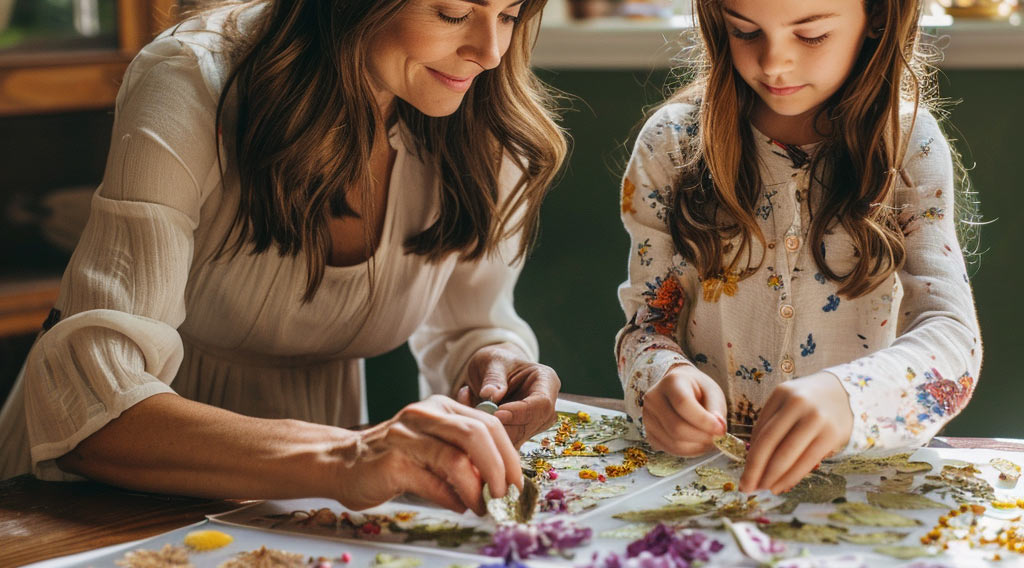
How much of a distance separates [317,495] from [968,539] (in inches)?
24.3

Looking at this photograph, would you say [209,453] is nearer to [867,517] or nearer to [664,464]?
[664,464]

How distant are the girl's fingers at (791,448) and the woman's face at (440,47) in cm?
57

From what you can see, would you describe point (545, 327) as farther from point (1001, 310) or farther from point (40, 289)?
point (40, 289)

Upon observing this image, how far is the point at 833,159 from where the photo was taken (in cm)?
131

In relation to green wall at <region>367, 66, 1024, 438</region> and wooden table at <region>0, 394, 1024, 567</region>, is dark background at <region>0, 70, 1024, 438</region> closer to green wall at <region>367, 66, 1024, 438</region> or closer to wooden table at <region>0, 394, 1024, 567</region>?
green wall at <region>367, 66, 1024, 438</region>

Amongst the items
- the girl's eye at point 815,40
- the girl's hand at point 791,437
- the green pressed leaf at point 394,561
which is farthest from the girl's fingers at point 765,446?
the girl's eye at point 815,40

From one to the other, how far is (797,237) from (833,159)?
0.35 feet

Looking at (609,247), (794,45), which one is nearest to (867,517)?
(794,45)

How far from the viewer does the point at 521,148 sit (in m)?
1.49

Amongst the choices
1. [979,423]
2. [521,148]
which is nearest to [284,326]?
[521,148]

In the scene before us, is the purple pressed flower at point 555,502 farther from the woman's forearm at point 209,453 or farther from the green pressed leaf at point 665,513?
the woman's forearm at point 209,453

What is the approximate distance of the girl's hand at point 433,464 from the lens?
101 cm

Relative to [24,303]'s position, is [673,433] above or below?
above

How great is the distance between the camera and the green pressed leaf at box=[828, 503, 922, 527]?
3.27ft
